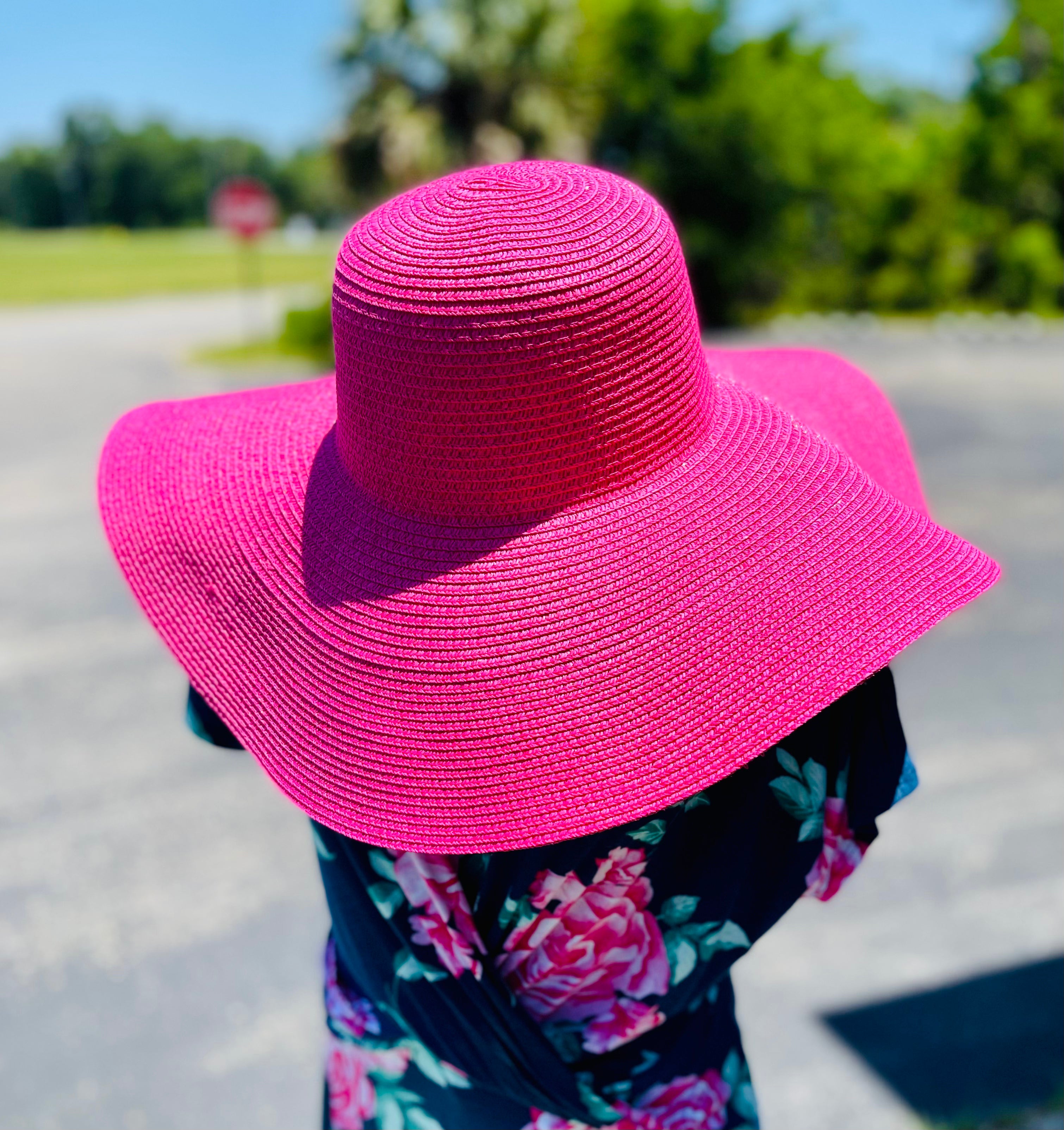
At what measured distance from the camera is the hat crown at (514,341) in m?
0.93

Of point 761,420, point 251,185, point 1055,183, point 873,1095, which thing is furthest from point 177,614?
point 1055,183

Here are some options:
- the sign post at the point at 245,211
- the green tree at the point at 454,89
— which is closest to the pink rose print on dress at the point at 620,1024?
the green tree at the point at 454,89

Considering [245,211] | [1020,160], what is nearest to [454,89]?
[245,211]

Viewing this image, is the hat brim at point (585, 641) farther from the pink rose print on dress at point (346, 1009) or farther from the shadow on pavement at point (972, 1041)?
the shadow on pavement at point (972, 1041)

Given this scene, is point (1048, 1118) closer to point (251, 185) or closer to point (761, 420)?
point (761, 420)

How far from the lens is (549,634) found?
1.01m

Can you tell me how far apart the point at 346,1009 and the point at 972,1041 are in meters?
1.82

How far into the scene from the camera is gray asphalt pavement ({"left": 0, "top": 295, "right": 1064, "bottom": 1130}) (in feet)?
8.28

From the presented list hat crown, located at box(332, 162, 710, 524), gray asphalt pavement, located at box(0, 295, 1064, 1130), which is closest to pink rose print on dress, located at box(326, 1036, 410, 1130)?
hat crown, located at box(332, 162, 710, 524)

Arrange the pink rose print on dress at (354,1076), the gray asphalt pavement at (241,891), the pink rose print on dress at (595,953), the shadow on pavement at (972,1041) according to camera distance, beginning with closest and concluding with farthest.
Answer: the pink rose print on dress at (595,953) < the pink rose print on dress at (354,1076) < the shadow on pavement at (972,1041) < the gray asphalt pavement at (241,891)

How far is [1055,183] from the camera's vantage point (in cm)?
1664

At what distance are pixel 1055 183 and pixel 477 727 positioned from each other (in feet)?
61.7

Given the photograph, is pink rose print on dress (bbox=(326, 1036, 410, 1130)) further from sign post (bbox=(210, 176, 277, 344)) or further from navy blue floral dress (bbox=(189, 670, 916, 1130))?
sign post (bbox=(210, 176, 277, 344))

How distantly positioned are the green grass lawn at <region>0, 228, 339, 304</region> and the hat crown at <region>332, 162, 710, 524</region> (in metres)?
18.0
